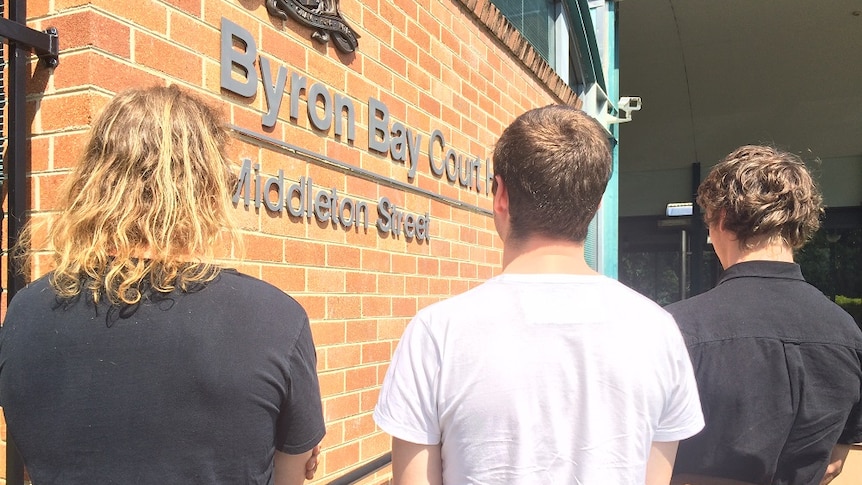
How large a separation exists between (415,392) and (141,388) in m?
0.50

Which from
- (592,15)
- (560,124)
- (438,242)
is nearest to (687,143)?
(592,15)

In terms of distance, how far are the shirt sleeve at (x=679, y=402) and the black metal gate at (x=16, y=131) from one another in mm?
1519

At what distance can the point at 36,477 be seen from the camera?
122 centimetres

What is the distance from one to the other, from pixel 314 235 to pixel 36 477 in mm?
1312

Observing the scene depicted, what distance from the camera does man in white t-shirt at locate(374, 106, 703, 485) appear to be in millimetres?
1242

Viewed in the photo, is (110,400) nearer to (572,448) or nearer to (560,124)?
(572,448)

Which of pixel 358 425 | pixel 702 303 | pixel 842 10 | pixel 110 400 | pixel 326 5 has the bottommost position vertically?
pixel 358 425

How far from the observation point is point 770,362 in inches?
69.9

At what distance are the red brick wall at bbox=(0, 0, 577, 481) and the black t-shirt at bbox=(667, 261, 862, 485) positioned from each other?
1300mm

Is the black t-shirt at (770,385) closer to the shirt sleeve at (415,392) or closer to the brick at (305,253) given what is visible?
the shirt sleeve at (415,392)

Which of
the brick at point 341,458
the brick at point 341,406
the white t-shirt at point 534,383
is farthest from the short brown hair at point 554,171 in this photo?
the brick at point 341,458

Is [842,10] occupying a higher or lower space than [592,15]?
higher

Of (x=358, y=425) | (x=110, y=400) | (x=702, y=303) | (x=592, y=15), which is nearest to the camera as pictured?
(x=110, y=400)

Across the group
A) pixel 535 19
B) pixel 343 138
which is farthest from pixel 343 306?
pixel 535 19
